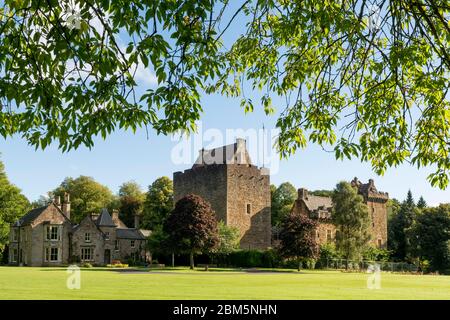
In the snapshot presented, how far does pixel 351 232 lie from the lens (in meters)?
48.5

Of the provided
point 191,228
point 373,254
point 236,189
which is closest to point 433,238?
point 373,254

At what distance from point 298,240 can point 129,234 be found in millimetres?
22596

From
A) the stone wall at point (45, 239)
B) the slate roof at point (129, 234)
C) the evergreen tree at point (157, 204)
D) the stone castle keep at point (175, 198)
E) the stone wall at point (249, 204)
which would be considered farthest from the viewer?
the evergreen tree at point (157, 204)

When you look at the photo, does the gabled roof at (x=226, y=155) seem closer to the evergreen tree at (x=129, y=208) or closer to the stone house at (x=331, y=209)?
the stone house at (x=331, y=209)

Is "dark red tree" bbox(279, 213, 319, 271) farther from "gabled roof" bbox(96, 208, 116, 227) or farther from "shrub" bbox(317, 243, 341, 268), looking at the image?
"gabled roof" bbox(96, 208, 116, 227)

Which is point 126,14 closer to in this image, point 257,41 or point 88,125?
point 88,125

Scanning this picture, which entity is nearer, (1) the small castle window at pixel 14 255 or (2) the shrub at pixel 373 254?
(1) the small castle window at pixel 14 255

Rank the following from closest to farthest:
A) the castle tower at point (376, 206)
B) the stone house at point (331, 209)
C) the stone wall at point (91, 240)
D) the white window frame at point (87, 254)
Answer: the stone wall at point (91, 240) → the white window frame at point (87, 254) → the stone house at point (331, 209) → the castle tower at point (376, 206)

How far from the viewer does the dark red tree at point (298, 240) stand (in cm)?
4250

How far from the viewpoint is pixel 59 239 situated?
52000mm

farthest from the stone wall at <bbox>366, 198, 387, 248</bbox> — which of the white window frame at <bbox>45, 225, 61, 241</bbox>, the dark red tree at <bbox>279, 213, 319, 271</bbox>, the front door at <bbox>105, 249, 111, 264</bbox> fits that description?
the white window frame at <bbox>45, 225, 61, 241</bbox>

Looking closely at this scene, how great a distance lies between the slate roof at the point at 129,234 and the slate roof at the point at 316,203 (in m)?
18.4

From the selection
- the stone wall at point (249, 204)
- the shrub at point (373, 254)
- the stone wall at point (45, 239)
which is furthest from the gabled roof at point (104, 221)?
the shrub at point (373, 254)

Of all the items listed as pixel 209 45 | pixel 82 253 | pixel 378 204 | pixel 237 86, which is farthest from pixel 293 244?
pixel 209 45
